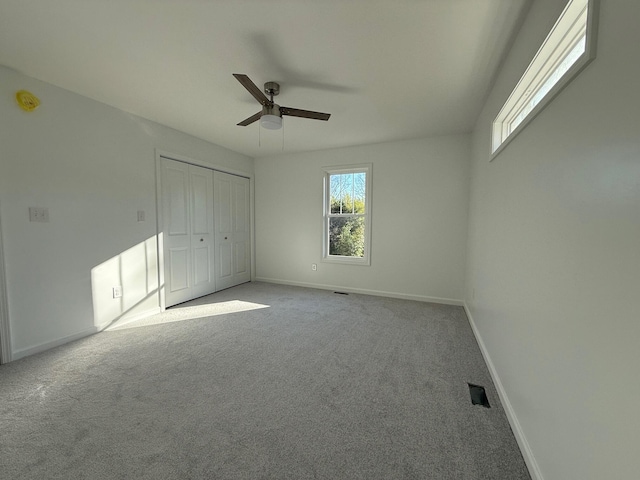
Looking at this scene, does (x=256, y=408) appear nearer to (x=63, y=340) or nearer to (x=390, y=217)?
(x=63, y=340)

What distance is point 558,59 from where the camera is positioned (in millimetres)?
1353

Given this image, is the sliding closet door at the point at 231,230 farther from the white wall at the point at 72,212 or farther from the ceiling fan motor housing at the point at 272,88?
the ceiling fan motor housing at the point at 272,88

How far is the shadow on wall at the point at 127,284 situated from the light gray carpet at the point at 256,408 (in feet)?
1.00

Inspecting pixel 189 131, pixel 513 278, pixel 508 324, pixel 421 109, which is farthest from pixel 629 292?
pixel 189 131

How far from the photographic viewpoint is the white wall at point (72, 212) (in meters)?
2.21

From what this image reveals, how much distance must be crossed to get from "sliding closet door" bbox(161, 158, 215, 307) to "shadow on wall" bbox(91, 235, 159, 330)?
0.20 m

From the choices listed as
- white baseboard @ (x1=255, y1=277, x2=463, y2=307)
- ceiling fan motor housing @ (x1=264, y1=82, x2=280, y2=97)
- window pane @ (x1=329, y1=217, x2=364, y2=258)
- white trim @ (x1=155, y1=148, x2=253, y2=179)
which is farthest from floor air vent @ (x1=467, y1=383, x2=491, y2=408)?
white trim @ (x1=155, y1=148, x2=253, y2=179)

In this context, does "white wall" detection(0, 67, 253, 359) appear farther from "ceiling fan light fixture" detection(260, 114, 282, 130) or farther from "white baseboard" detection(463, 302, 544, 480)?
"white baseboard" detection(463, 302, 544, 480)

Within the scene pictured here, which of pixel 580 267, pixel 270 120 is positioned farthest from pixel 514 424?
pixel 270 120

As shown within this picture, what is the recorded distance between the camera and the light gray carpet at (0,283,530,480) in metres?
1.26

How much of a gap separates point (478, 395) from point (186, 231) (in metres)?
3.84

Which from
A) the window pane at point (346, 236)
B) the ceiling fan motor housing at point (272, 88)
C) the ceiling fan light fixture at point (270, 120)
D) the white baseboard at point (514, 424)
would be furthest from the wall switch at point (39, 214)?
the white baseboard at point (514, 424)

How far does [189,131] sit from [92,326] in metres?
2.67

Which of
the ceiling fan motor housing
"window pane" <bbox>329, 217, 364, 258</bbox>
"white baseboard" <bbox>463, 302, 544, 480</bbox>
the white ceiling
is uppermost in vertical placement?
the white ceiling
